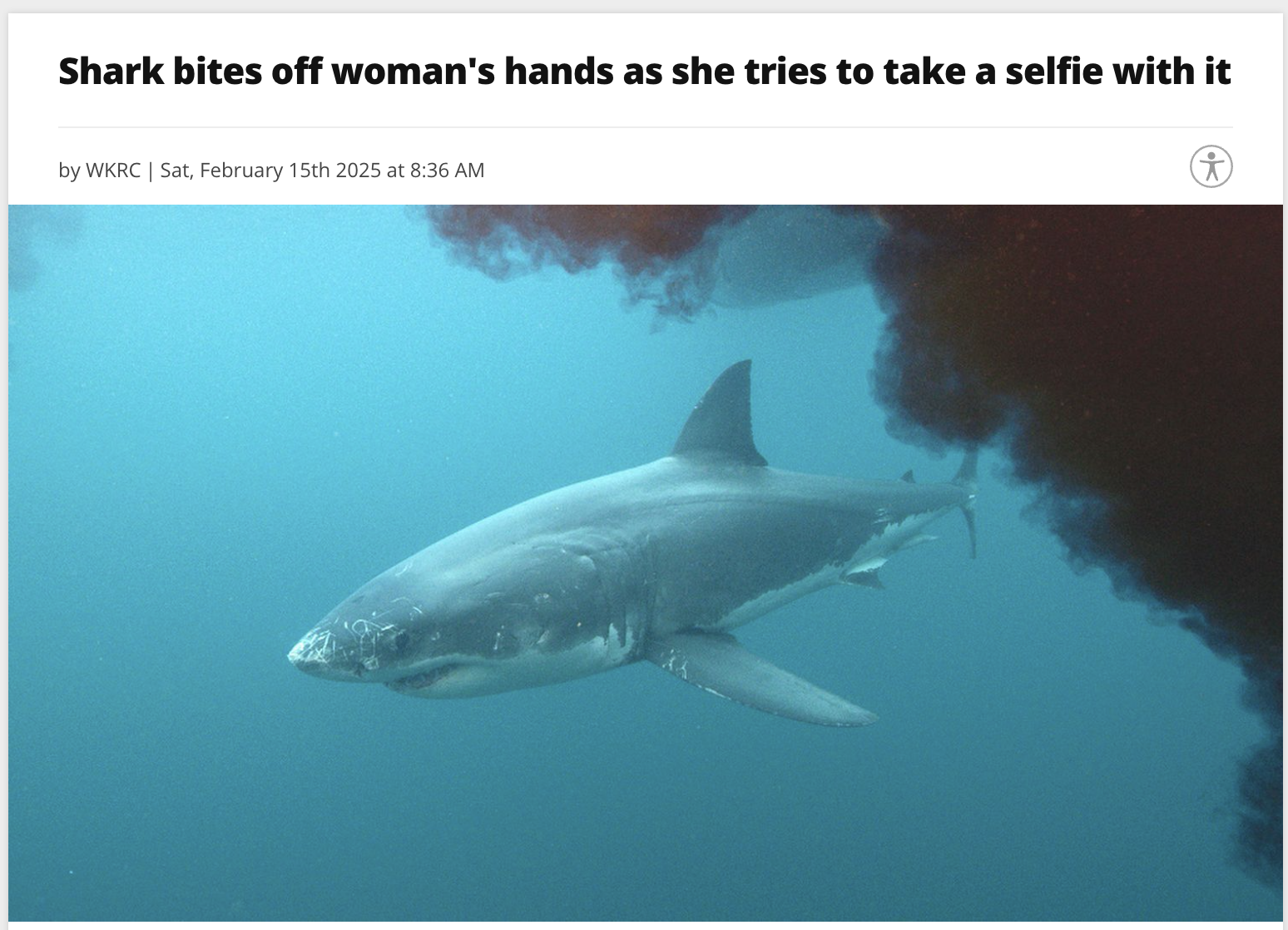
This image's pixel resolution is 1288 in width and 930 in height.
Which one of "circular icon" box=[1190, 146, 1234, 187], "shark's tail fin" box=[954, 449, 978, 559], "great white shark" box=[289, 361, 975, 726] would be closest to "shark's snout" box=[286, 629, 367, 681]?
"great white shark" box=[289, 361, 975, 726]

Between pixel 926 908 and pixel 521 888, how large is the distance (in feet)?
19.1

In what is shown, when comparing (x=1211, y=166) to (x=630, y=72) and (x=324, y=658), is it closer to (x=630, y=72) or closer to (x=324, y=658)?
(x=630, y=72)

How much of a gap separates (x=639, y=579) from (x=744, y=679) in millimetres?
991

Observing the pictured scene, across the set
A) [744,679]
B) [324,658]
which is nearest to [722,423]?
[744,679]

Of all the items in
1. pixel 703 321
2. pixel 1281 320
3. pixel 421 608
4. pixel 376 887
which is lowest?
pixel 376 887

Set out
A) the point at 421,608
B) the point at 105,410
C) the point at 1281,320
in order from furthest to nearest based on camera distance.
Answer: the point at 105,410
the point at 1281,320
the point at 421,608

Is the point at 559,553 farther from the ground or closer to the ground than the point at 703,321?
closer to the ground

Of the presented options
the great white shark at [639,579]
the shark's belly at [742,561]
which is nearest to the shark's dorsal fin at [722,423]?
the great white shark at [639,579]

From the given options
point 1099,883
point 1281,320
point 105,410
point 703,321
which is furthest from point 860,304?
point 105,410

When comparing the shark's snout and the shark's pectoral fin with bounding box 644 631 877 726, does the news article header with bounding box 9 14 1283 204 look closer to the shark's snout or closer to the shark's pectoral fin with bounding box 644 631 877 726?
the shark's pectoral fin with bounding box 644 631 877 726

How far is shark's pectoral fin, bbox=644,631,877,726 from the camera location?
464 centimetres

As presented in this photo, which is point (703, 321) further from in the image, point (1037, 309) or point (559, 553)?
point (559, 553)

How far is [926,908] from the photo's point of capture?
34.0 feet

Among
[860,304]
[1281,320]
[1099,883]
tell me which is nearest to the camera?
[1281,320]
